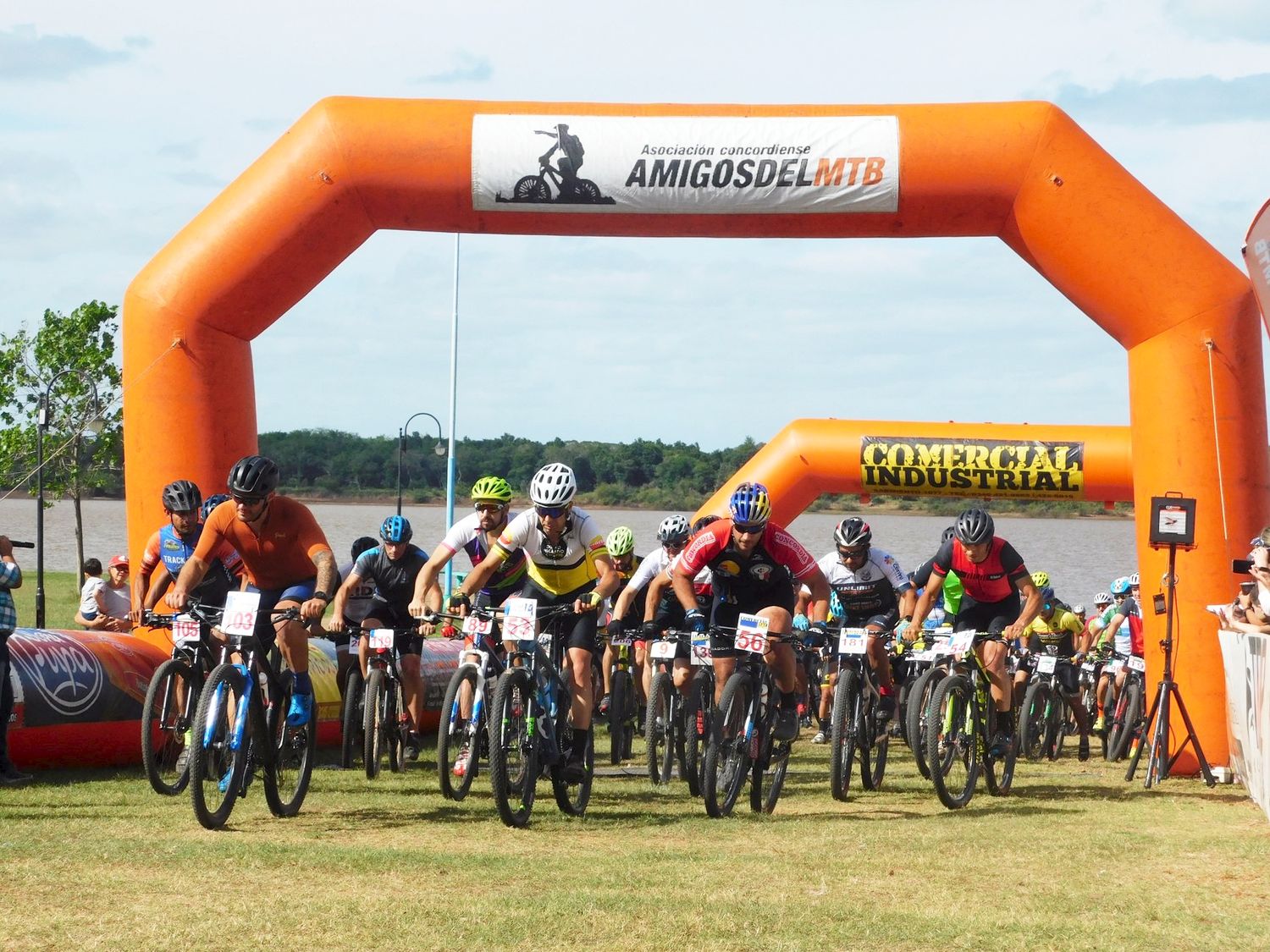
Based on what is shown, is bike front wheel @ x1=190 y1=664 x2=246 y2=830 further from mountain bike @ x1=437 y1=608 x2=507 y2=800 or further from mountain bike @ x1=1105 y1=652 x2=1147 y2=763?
mountain bike @ x1=1105 y1=652 x2=1147 y2=763

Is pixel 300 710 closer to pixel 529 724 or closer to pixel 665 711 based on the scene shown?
pixel 529 724

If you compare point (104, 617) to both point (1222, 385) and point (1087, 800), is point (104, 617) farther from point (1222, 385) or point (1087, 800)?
Answer: point (1222, 385)

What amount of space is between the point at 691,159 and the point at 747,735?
4863mm

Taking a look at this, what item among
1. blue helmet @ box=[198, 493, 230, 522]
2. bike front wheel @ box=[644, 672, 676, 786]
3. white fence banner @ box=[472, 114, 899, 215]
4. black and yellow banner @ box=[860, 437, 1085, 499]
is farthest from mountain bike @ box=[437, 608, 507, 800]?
black and yellow banner @ box=[860, 437, 1085, 499]

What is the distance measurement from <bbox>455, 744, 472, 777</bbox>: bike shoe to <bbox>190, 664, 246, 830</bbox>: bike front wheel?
4.73ft

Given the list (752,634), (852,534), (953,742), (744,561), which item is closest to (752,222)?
(852,534)

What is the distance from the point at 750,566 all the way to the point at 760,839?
200 centimetres

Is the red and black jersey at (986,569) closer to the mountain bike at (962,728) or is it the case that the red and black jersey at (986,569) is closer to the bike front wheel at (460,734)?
the mountain bike at (962,728)

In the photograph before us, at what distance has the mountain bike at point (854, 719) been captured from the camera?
9844mm

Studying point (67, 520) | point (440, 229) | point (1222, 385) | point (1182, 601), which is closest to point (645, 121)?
point (440, 229)

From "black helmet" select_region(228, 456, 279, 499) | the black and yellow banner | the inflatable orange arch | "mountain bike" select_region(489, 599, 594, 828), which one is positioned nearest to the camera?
"mountain bike" select_region(489, 599, 594, 828)

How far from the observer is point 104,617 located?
13.9m

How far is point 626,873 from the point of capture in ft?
23.3

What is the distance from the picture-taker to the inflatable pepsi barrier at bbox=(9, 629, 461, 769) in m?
10.6
